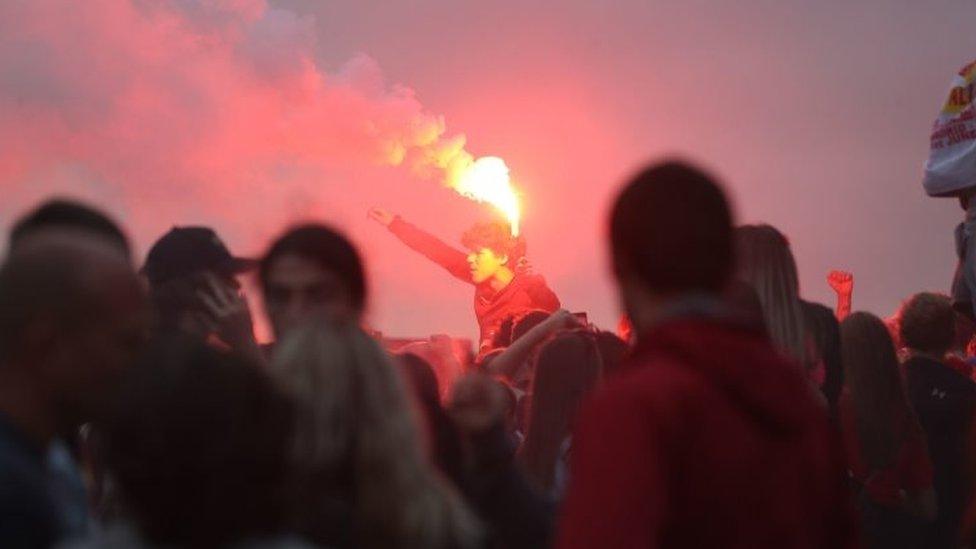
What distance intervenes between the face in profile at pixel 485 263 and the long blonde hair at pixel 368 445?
11448mm

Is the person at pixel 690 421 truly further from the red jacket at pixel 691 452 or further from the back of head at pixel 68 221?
the back of head at pixel 68 221

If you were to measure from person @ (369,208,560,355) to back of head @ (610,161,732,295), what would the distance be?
28.7 feet

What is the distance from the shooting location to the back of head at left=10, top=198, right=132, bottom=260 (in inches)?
165

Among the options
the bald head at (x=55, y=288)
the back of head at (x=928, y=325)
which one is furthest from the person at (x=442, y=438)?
the back of head at (x=928, y=325)

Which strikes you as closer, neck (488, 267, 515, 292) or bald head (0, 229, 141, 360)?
bald head (0, 229, 141, 360)

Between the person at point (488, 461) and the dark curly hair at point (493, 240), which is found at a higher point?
the dark curly hair at point (493, 240)

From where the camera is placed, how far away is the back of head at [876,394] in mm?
6961

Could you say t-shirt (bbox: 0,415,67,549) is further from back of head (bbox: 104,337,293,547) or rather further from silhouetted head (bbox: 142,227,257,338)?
silhouetted head (bbox: 142,227,257,338)

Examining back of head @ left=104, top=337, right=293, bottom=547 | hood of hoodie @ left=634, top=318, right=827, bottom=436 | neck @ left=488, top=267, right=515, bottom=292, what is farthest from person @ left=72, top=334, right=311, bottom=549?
neck @ left=488, top=267, right=515, bottom=292

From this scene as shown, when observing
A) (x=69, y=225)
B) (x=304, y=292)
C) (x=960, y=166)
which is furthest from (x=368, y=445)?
(x=960, y=166)

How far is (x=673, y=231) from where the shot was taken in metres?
3.30

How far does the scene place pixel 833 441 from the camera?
3.50 m

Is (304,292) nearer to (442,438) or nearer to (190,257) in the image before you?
(442,438)

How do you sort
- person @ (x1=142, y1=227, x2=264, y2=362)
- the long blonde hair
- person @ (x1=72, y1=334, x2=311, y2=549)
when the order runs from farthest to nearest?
person @ (x1=142, y1=227, x2=264, y2=362)
the long blonde hair
person @ (x1=72, y1=334, x2=311, y2=549)
